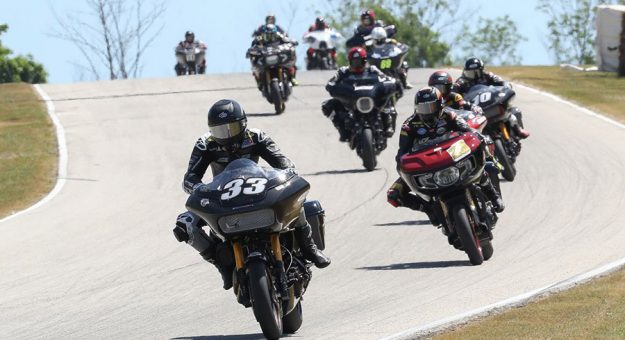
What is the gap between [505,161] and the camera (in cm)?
2016

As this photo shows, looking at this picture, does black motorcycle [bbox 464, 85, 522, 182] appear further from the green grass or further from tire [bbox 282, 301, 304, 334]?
tire [bbox 282, 301, 304, 334]

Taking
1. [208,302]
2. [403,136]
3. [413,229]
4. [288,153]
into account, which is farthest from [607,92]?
[208,302]

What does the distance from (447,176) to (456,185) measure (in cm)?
12

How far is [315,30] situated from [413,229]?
2495 centimetres

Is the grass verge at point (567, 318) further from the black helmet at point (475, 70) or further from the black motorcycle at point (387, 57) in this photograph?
the black motorcycle at point (387, 57)

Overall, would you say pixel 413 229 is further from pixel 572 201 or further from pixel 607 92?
pixel 607 92

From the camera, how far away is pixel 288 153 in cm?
2556

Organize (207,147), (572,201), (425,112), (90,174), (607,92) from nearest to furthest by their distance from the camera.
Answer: (207,147) → (425,112) → (572,201) → (90,174) → (607,92)

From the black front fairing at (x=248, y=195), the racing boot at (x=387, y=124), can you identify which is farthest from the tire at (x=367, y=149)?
the black front fairing at (x=248, y=195)

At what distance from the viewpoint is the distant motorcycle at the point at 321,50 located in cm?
4112

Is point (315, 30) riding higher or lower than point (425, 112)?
lower

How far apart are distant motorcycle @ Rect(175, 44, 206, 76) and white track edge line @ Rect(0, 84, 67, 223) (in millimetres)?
7400

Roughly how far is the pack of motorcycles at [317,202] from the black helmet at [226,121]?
0.55m

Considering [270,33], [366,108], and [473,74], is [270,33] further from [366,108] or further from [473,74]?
[473,74]
